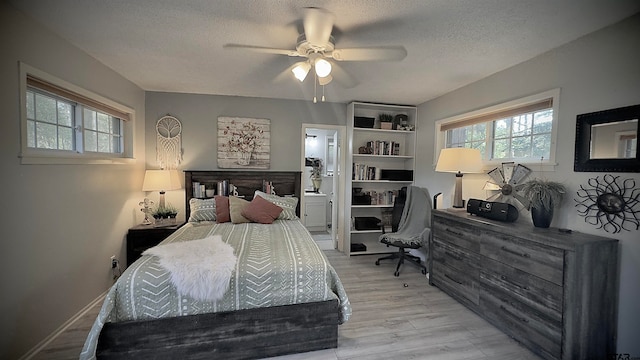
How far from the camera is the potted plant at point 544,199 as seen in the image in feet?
6.99

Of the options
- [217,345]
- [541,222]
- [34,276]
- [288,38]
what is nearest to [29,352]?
[34,276]

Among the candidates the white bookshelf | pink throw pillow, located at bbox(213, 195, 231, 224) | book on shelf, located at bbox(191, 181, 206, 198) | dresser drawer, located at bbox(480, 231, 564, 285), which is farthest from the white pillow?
dresser drawer, located at bbox(480, 231, 564, 285)

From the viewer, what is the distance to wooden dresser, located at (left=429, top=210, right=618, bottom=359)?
1.81m

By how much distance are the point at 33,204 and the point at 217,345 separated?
1711mm

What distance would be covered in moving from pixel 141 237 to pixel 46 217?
130cm

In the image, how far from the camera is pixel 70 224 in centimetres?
231

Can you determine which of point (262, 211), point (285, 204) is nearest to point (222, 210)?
point (262, 211)

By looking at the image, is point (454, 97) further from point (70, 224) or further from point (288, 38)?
point (70, 224)

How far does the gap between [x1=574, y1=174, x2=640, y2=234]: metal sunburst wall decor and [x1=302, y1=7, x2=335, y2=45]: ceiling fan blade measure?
2.26 meters

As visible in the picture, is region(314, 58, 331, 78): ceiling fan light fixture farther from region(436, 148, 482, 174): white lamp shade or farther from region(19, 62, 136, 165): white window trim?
region(19, 62, 136, 165): white window trim

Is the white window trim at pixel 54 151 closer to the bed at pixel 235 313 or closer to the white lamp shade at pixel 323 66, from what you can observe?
A: the bed at pixel 235 313

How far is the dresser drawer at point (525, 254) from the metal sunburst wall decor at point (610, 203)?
0.44 metres

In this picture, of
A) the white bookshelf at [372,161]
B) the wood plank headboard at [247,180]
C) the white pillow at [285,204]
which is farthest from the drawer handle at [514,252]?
the wood plank headboard at [247,180]

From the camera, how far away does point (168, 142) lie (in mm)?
3820
